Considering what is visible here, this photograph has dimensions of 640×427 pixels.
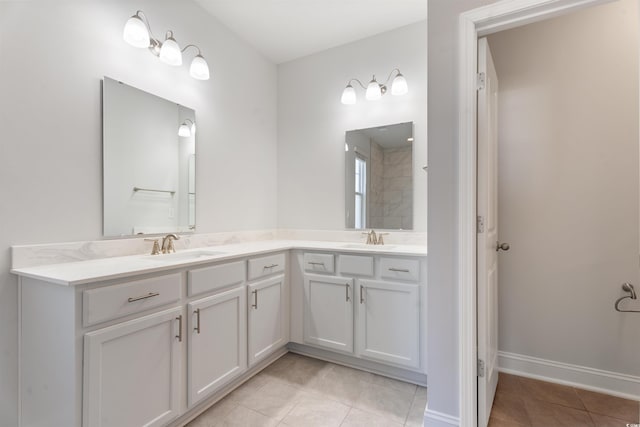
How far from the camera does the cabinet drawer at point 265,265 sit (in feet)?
6.51

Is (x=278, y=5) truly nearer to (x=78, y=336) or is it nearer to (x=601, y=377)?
(x=78, y=336)

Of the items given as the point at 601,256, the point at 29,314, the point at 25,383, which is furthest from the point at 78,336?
the point at 601,256

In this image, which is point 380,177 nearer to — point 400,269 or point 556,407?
point 400,269

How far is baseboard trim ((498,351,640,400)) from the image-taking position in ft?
5.89

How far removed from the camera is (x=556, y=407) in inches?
67.3

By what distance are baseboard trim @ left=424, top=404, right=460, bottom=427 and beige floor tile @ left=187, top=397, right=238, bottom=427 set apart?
3.55ft

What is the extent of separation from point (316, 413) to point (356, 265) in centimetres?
92

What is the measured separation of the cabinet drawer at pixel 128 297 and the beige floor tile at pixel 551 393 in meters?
2.19

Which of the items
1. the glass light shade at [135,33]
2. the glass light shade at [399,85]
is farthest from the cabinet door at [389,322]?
the glass light shade at [135,33]

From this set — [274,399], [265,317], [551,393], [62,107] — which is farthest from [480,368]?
[62,107]

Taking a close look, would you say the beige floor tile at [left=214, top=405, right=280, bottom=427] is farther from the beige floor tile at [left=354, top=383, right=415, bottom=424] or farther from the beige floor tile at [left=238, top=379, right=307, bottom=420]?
the beige floor tile at [left=354, top=383, right=415, bottom=424]

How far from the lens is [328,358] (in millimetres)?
2279

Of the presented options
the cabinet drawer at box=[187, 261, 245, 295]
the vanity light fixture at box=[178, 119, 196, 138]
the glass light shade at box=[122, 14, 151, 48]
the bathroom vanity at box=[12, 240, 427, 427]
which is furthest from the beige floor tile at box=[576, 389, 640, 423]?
the glass light shade at box=[122, 14, 151, 48]

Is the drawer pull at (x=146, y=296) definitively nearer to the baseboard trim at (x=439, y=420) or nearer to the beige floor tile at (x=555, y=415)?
the baseboard trim at (x=439, y=420)
